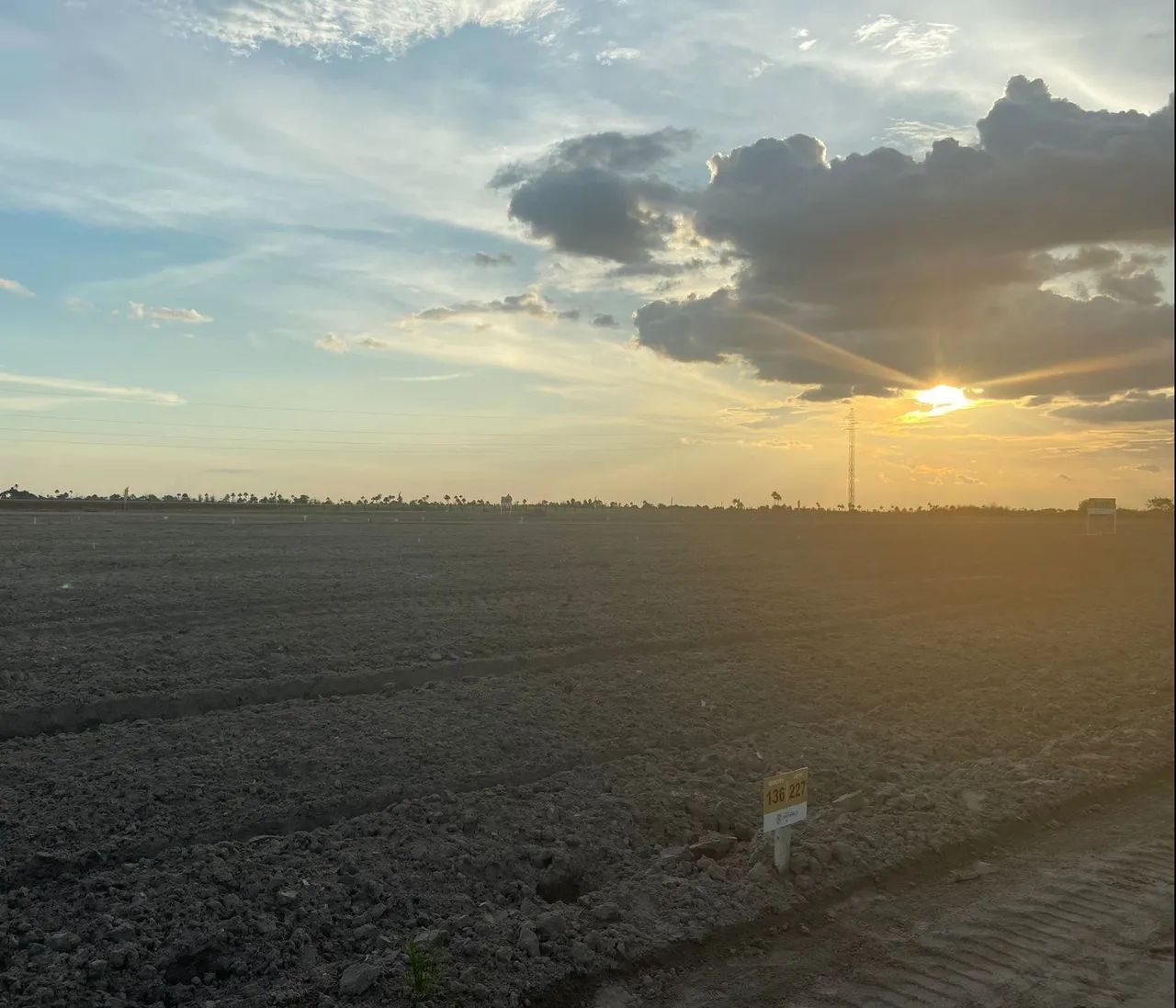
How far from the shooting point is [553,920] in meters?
7.16

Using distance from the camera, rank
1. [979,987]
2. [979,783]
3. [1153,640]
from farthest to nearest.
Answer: [1153,640], [979,783], [979,987]

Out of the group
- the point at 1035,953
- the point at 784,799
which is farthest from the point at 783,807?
the point at 1035,953

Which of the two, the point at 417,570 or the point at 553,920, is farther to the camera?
the point at 417,570

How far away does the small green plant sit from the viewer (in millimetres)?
6180

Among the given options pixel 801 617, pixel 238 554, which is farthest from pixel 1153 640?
pixel 238 554

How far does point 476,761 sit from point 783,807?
12.8ft

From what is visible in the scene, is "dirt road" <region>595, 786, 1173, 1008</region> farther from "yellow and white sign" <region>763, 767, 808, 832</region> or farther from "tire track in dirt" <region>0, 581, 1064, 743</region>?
"tire track in dirt" <region>0, 581, 1064, 743</region>

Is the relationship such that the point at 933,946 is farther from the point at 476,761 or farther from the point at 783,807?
the point at 476,761

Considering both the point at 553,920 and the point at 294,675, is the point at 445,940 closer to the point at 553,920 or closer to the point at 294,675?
the point at 553,920

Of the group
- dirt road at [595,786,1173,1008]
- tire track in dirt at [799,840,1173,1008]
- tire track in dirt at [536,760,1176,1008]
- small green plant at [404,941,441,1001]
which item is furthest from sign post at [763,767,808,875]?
small green plant at [404,941,441,1001]

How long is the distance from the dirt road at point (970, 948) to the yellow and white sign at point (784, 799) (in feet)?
2.40

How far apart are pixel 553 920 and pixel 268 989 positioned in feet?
6.37

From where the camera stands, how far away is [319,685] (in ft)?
44.0

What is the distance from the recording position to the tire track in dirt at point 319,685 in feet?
37.3
